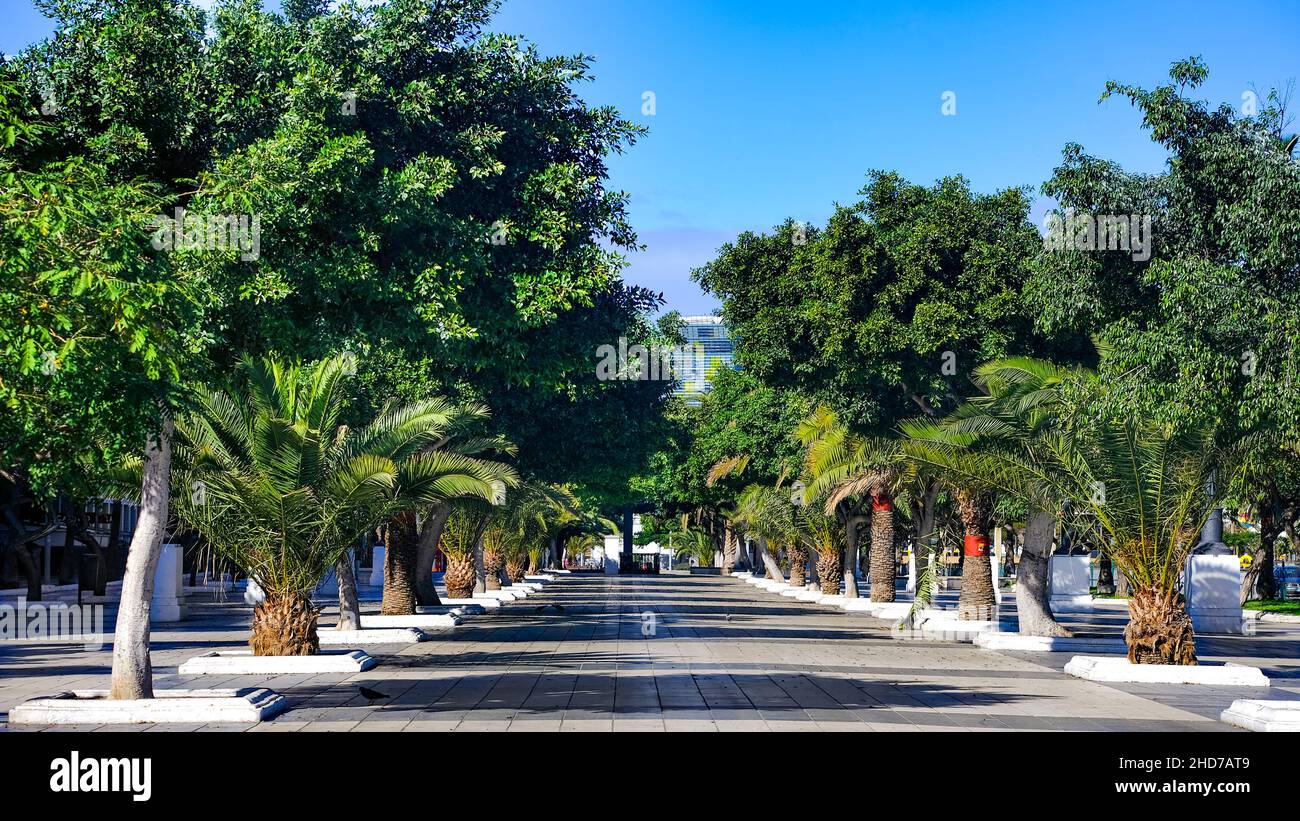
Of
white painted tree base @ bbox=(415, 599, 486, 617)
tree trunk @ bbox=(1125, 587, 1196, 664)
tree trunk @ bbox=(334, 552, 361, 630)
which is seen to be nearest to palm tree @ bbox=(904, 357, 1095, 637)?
tree trunk @ bbox=(1125, 587, 1196, 664)

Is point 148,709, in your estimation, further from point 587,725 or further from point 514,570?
point 514,570

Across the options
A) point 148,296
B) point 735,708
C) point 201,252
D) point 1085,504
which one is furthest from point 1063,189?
point 148,296

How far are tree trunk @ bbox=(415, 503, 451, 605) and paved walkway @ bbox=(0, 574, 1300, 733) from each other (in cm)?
301

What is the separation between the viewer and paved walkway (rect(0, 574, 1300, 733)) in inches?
547

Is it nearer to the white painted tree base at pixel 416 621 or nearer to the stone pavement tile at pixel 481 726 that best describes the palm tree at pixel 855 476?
the white painted tree base at pixel 416 621

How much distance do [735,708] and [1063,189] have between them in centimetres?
814

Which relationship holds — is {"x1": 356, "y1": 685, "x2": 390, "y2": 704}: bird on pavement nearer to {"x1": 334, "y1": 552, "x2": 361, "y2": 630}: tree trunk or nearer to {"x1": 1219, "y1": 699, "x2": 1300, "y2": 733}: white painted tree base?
{"x1": 1219, "y1": 699, "x2": 1300, "y2": 733}: white painted tree base

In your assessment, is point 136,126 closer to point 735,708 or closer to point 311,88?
point 311,88

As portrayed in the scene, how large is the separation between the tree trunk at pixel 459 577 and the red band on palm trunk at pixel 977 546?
1684 centimetres

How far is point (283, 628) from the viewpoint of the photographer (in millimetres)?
19656

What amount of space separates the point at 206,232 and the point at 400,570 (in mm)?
17344

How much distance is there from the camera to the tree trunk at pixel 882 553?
39531 mm
